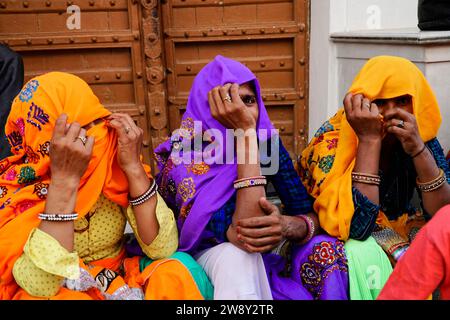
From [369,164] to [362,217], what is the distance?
200mm

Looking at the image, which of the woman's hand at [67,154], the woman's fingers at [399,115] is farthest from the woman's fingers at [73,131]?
the woman's fingers at [399,115]

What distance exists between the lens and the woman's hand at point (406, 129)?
1880 millimetres

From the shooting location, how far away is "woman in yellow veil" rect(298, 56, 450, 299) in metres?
1.82

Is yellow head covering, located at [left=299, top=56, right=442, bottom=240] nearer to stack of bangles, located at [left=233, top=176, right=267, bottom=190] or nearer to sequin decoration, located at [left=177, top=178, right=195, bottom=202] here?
stack of bangles, located at [left=233, top=176, right=267, bottom=190]

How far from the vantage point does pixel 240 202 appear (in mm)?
1788

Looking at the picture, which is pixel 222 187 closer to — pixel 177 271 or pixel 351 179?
pixel 177 271

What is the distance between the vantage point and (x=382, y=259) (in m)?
1.81

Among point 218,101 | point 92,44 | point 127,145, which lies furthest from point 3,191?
Result: point 92,44

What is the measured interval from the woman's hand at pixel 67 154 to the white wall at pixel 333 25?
73.2 inches

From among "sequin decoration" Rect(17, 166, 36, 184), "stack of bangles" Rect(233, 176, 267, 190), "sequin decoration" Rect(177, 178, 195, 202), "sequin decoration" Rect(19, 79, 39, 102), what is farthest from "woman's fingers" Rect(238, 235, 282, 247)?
"sequin decoration" Rect(19, 79, 39, 102)

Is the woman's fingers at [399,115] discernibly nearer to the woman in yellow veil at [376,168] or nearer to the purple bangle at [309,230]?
the woman in yellow veil at [376,168]

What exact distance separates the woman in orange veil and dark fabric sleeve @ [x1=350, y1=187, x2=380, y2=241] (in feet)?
1.84

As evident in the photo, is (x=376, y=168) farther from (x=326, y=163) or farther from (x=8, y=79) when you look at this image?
(x=8, y=79)

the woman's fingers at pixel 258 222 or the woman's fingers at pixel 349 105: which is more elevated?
the woman's fingers at pixel 349 105
